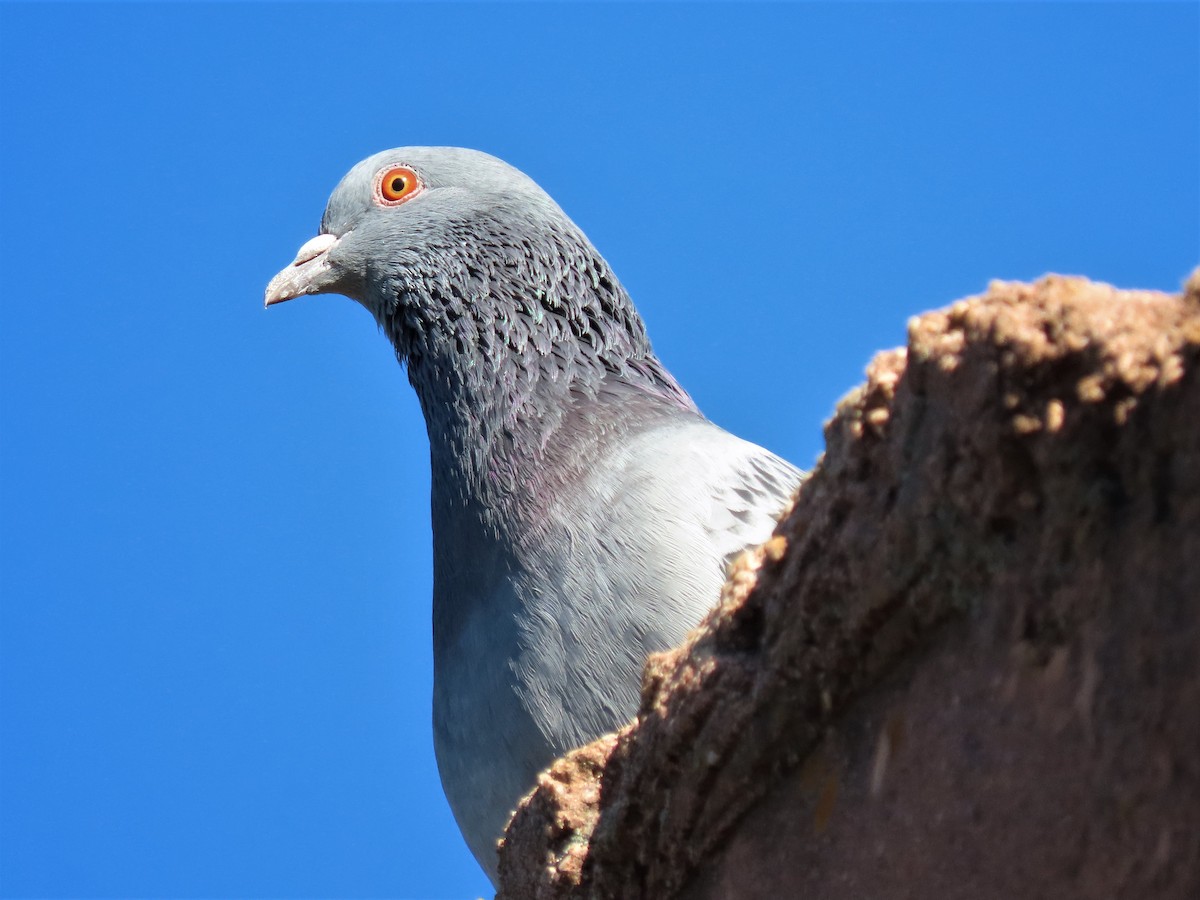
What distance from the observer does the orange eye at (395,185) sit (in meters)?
7.43

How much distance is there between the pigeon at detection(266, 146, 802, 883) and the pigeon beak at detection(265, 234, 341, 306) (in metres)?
0.01

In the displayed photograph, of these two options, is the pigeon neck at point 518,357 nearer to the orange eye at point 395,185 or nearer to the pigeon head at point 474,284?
the pigeon head at point 474,284

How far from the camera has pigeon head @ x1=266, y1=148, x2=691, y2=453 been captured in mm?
6160

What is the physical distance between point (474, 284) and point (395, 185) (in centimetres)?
113

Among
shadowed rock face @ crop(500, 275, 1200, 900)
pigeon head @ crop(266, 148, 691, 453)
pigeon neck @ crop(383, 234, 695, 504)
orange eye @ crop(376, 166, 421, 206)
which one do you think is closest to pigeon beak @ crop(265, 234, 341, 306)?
pigeon head @ crop(266, 148, 691, 453)

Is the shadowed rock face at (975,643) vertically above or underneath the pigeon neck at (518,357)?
underneath

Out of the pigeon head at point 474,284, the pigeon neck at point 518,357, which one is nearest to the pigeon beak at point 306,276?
the pigeon head at point 474,284

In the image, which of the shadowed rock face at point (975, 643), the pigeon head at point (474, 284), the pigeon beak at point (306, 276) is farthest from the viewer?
the pigeon beak at point (306, 276)

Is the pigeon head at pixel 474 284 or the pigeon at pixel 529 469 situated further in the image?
the pigeon head at pixel 474 284

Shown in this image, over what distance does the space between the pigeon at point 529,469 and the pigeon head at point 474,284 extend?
11mm

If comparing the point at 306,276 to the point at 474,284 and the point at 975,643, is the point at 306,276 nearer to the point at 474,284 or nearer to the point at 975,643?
the point at 474,284

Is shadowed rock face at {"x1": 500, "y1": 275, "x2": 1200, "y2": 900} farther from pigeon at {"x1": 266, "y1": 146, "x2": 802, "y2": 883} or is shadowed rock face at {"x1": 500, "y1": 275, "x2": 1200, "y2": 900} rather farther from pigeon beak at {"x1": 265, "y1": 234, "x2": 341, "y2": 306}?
pigeon beak at {"x1": 265, "y1": 234, "x2": 341, "y2": 306}

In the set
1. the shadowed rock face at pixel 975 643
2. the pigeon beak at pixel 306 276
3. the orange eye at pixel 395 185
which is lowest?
the shadowed rock face at pixel 975 643

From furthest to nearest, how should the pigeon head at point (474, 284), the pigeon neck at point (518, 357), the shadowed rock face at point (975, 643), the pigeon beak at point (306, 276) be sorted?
the pigeon beak at point (306, 276) < the pigeon head at point (474, 284) < the pigeon neck at point (518, 357) < the shadowed rock face at point (975, 643)
